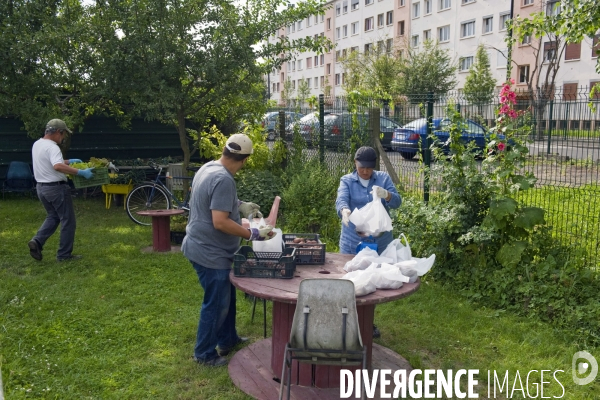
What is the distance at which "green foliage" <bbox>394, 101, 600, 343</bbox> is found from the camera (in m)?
5.28

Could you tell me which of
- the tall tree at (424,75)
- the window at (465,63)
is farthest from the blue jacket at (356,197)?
the window at (465,63)

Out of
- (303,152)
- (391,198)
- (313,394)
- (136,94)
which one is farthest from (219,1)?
(313,394)

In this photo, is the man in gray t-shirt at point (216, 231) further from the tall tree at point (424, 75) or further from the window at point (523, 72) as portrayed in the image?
the window at point (523, 72)

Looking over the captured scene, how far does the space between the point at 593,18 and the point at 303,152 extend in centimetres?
543

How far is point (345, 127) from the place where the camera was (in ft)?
29.2

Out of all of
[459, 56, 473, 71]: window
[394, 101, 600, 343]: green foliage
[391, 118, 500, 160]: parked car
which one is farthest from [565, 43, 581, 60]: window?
[394, 101, 600, 343]: green foliage

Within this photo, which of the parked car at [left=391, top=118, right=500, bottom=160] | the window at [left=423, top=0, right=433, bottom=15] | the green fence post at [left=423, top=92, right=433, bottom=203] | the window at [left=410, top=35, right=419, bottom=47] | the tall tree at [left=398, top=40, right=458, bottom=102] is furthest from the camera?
the window at [left=410, top=35, right=419, bottom=47]

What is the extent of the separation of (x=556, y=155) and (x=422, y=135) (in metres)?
1.64

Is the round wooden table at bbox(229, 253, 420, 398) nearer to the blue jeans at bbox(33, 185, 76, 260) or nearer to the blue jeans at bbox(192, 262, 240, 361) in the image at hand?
the blue jeans at bbox(192, 262, 240, 361)

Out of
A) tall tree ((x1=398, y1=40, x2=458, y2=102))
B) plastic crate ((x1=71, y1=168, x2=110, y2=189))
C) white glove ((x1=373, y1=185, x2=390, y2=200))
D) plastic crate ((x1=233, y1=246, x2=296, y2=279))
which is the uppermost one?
tall tree ((x1=398, y1=40, x2=458, y2=102))

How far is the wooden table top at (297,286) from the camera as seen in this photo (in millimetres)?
3562

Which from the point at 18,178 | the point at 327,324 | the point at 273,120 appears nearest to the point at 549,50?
the point at 273,120

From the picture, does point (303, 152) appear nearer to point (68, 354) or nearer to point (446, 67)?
point (68, 354)

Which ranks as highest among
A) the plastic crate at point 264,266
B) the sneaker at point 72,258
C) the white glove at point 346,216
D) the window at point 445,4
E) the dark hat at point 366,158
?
the window at point 445,4
